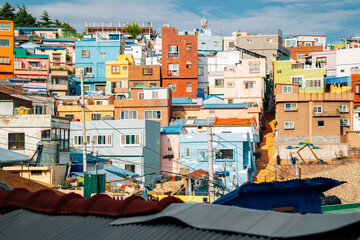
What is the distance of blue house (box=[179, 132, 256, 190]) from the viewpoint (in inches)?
1797

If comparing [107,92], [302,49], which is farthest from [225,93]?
[302,49]

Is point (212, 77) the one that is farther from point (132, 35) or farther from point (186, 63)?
point (132, 35)

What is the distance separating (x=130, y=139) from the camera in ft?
155

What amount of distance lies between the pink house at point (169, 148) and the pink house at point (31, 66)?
77.2ft

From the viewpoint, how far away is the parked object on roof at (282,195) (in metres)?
13.4

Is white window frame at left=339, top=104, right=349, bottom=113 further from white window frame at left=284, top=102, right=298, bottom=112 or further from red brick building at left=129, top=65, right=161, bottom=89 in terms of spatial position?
red brick building at left=129, top=65, right=161, bottom=89

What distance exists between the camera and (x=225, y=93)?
6144cm

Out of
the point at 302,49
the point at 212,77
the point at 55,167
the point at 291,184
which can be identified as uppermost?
the point at 302,49

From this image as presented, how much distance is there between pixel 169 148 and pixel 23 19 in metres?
64.6

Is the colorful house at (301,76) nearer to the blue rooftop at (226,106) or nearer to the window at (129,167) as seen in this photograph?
the blue rooftop at (226,106)

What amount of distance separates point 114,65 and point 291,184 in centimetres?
5577

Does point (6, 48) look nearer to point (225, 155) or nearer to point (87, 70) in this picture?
point (87, 70)

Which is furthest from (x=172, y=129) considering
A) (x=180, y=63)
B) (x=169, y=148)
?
(x=180, y=63)

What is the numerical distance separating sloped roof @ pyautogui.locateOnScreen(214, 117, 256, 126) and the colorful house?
398 inches
